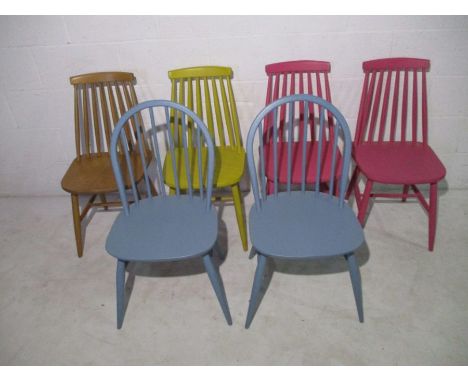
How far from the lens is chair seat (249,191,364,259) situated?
45.8 inches

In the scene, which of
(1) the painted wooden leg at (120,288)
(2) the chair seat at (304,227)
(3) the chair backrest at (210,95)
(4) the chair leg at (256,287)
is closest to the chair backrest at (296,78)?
(3) the chair backrest at (210,95)

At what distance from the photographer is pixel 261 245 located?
1191 mm

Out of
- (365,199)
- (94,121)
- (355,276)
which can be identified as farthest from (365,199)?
(94,121)

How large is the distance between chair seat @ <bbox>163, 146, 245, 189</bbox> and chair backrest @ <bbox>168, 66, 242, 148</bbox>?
79 mm

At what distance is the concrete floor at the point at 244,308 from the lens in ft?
4.20

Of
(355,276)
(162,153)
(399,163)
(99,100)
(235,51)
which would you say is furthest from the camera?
(162,153)

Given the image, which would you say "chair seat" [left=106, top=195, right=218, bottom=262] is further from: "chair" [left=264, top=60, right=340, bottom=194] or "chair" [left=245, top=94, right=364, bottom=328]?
"chair" [left=264, top=60, right=340, bottom=194]

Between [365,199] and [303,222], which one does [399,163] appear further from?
[303,222]

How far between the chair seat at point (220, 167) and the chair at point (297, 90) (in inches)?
5.6

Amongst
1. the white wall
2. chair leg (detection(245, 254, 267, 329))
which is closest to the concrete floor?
chair leg (detection(245, 254, 267, 329))

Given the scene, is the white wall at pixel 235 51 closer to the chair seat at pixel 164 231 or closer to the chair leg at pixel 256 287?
the chair seat at pixel 164 231

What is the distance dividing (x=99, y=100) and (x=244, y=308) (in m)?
1.33

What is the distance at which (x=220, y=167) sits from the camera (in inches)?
63.5

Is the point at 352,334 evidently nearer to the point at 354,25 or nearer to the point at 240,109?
the point at 240,109
